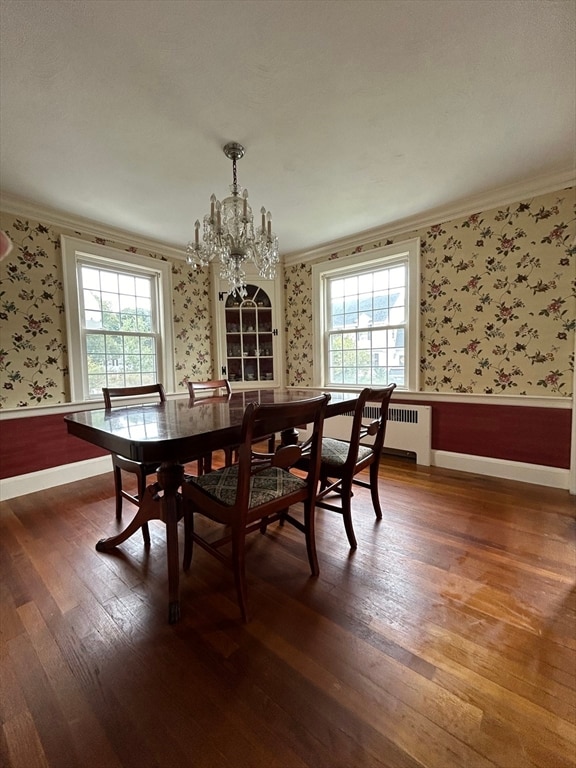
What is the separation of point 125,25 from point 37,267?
2.13 metres

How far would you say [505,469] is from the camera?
2.68 m

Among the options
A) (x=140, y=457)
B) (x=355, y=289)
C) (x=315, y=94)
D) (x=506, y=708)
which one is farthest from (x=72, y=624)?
(x=355, y=289)

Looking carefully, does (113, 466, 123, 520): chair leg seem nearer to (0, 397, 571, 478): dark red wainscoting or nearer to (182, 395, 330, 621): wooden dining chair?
(182, 395, 330, 621): wooden dining chair

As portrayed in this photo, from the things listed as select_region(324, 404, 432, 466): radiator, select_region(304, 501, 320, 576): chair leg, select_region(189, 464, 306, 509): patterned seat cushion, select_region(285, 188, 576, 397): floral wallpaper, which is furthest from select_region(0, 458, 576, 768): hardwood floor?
select_region(285, 188, 576, 397): floral wallpaper

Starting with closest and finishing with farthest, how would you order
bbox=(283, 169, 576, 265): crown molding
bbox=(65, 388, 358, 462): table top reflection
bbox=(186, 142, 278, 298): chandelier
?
bbox=(65, 388, 358, 462): table top reflection < bbox=(186, 142, 278, 298): chandelier < bbox=(283, 169, 576, 265): crown molding

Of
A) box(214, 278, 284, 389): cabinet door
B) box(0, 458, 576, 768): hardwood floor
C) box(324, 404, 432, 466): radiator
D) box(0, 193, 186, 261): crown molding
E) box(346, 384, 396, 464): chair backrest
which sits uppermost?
box(0, 193, 186, 261): crown molding

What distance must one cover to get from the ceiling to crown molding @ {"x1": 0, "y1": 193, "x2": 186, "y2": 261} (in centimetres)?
9

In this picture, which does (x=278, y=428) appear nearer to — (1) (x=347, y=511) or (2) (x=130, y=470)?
(1) (x=347, y=511)

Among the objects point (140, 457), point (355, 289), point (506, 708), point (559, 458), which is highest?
point (355, 289)

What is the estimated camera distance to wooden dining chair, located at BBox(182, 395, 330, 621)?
4.00ft

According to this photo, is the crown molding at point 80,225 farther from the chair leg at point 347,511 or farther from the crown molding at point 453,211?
the chair leg at point 347,511

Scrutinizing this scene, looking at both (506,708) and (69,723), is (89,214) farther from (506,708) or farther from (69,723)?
(506,708)

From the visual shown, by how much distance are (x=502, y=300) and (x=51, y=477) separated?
163 inches

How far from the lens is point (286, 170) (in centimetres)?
222
